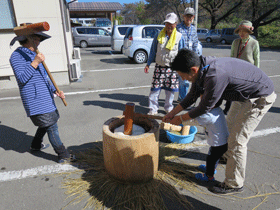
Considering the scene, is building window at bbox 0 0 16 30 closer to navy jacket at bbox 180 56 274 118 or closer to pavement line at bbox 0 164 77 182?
pavement line at bbox 0 164 77 182

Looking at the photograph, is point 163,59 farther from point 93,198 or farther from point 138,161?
point 93,198

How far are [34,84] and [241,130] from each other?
7.90ft

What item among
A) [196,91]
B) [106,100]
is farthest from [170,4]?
[196,91]

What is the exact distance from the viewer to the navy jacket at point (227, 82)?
1.92 meters

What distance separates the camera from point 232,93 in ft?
6.88

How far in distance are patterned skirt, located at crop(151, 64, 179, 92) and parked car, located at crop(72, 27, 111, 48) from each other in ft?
48.2

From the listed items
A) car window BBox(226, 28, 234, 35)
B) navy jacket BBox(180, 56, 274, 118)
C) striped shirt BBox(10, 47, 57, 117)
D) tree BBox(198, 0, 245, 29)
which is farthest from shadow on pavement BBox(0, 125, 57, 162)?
tree BBox(198, 0, 245, 29)

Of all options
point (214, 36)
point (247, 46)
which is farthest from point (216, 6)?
point (247, 46)

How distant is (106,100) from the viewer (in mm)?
5570

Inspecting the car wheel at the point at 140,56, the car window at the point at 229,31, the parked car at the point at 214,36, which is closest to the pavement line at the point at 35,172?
the car wheel at the point at 140,56

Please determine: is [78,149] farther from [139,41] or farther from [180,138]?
[139,41]

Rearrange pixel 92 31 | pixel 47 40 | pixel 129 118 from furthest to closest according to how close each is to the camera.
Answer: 1. pixel 92 31
2. pixel 47 40
3. pixel 129 118

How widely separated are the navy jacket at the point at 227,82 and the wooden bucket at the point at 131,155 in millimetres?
588

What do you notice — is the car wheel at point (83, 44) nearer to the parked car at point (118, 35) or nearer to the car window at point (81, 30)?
the car window at point (81, 30)
